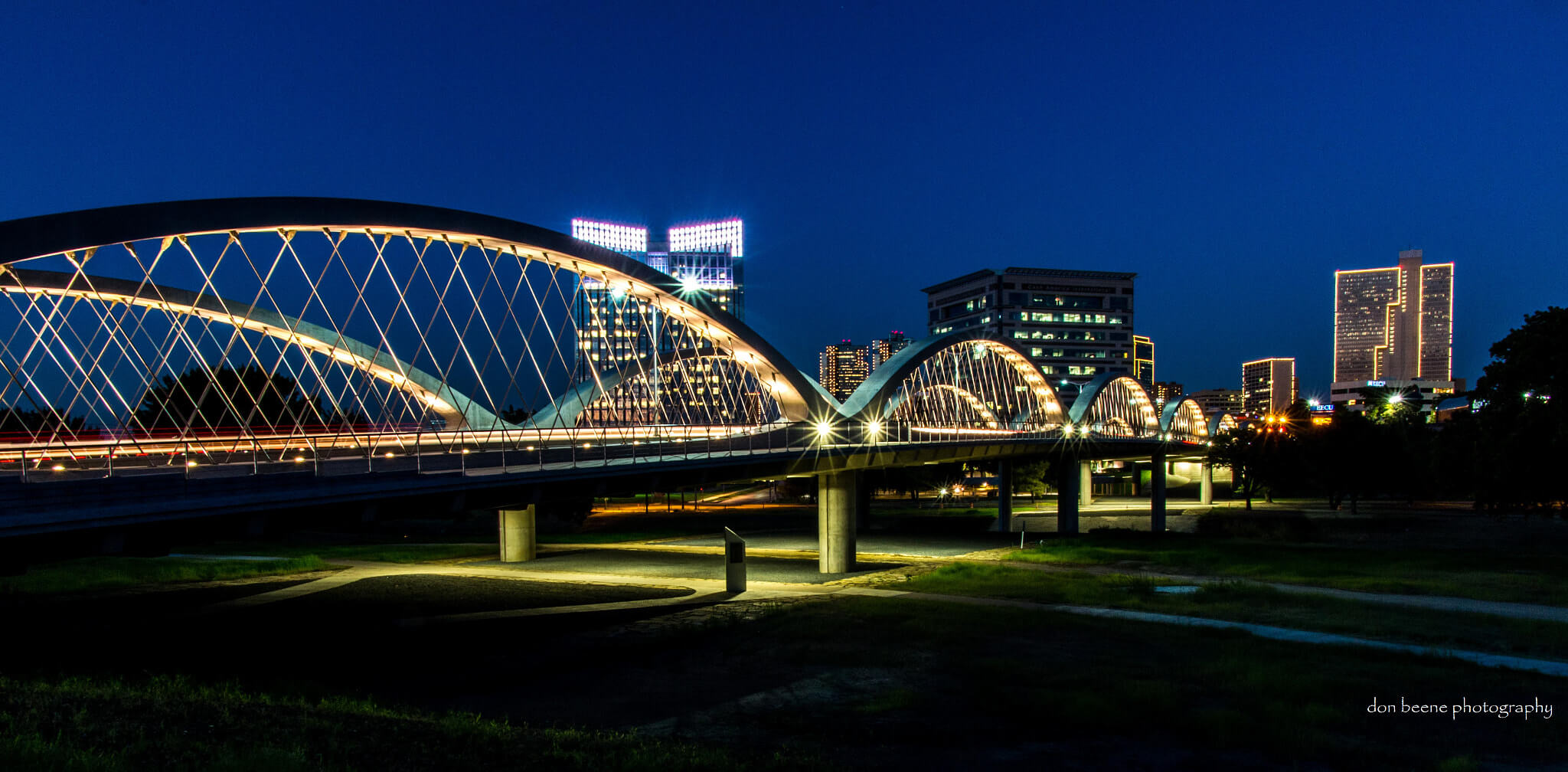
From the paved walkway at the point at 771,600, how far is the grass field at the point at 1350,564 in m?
1.88

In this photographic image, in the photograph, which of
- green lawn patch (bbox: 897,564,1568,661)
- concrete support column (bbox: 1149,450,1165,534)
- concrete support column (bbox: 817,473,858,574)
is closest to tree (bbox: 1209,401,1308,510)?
concrete support column (bbox: 1149,450,1165,534)

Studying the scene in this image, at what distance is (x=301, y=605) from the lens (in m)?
27.7

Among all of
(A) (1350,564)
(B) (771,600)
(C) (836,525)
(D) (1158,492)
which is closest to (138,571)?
(B) (771,600)

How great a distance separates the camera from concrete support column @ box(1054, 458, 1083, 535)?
67.0 meters

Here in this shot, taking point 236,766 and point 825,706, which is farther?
point 825,706

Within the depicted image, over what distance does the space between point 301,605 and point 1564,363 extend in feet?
142

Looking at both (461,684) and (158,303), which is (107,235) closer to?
(461,684)

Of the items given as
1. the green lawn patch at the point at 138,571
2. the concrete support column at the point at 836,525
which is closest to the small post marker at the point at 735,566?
the concrete support column at the point at 836,525

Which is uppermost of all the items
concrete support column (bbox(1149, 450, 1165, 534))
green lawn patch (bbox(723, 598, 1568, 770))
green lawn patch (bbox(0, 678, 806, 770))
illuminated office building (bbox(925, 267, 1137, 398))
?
illuminated office building (bbox(925, 267, 1137, 398))

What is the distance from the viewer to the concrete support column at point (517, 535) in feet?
136

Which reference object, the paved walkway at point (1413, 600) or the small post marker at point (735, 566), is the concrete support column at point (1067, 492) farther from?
the small post marker at point (735, 566)

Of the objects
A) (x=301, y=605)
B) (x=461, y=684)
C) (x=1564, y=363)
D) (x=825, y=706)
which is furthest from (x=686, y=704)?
(x=1564, y=363)

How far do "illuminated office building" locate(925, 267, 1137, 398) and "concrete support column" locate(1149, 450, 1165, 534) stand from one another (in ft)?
291

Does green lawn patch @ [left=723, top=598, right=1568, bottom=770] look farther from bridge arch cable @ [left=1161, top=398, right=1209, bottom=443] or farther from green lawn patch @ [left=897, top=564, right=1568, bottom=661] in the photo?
bridge arch cable @ [left=1161, top=398, right=1209, bottom=443]
